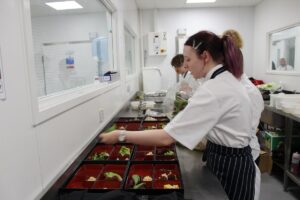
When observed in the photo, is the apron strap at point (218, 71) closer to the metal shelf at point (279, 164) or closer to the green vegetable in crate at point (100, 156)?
the green vegetable in crate at point (100, 156)

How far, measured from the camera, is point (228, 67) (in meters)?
1.04

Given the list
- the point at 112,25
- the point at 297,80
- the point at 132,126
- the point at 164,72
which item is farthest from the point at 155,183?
the point at 164,72

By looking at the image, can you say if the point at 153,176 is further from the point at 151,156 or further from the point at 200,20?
the point at 200,20

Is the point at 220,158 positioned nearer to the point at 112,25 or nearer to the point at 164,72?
the point at 112,25

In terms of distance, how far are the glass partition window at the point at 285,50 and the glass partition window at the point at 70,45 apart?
2906mm

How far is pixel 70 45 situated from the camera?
179 cm

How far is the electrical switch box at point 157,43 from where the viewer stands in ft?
16.2

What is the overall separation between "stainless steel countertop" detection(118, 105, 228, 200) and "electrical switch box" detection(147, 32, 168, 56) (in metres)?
3.83

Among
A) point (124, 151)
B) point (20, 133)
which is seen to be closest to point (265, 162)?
point (124, 151)

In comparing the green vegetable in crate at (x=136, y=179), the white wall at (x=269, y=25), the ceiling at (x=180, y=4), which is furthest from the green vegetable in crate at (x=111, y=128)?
the ceiling at (x=180, y=4)

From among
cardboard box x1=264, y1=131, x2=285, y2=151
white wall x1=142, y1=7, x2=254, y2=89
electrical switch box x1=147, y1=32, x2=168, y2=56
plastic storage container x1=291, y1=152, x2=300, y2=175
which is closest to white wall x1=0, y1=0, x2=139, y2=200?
plastic storage container x1=291, y1=152, x2=300, y2=175

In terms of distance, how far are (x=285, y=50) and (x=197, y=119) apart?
385 centimetres

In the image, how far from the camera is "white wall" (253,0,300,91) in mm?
3635

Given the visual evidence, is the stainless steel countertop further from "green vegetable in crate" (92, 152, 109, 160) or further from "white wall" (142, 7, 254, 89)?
"white wall" (142, 7, 254, 89)
